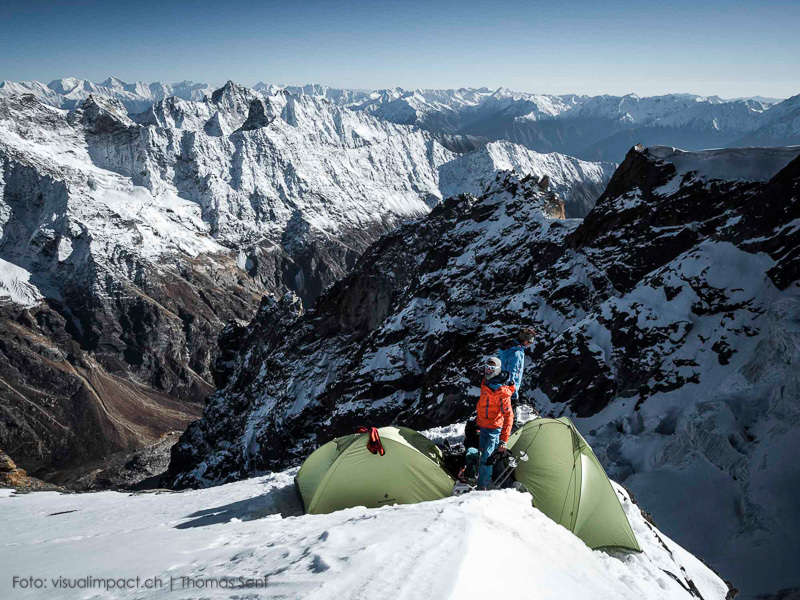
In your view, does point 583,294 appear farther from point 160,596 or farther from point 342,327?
point 342,327

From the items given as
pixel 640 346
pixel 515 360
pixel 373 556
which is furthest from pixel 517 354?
pixel 640 346

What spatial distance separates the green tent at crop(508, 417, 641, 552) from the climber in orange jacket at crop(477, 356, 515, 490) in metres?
0.95

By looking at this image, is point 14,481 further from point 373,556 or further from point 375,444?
A: point 373,556

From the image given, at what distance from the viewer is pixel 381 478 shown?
11.7 m

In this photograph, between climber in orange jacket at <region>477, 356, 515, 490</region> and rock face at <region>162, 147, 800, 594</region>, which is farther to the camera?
rock face at <region>162, 147, 800, 594</region>

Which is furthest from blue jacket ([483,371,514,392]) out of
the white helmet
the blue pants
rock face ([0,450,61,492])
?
rock face ([0,450,61,492])

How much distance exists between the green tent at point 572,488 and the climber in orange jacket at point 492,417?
946mm

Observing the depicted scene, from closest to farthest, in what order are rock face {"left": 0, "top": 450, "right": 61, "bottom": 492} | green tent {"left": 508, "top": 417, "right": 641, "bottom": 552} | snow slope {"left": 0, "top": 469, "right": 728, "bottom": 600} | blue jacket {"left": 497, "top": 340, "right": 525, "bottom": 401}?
snow slope {"left": 0, "top": 469, "right": 728, "bottom": 600}
green tent {"left": 508, "top": 417, "right": 641, "bottom": 552}
blue jacket {"left": 497, "top": 340, "right": 525, "bottom": 401}
rock face {"left": 0, "top": 450, "right": 61, "bottom": 492}

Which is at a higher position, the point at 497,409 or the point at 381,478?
the point at 497,409

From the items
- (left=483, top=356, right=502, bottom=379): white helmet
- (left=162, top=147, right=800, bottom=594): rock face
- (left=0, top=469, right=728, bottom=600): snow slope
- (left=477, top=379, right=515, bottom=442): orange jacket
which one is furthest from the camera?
(left=162, top=147, right=800, bottom=594): rock face

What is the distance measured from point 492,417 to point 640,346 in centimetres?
1896

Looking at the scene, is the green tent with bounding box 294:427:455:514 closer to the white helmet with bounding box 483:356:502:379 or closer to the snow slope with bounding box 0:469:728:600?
the snow slope with bounding box 0:469:728:600

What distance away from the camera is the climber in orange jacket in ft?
36.5

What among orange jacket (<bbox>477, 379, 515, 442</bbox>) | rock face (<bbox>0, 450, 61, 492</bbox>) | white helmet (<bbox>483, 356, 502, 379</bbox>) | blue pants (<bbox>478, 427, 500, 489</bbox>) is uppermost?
white helmet (<bbox>483, 356, 502, 379</bbox>)
